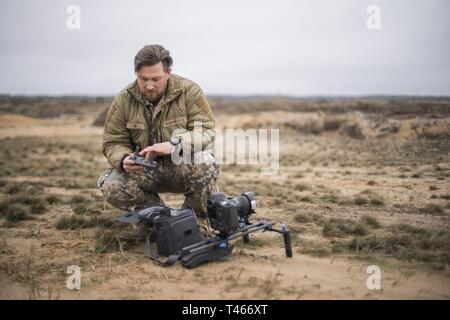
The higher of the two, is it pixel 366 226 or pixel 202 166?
pixel 202 166

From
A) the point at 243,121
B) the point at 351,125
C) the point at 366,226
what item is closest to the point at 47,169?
the point at 366,226

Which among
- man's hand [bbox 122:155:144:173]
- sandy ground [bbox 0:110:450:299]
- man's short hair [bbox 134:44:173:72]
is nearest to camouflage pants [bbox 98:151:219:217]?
man's hand [bbox 122:155:144:173]

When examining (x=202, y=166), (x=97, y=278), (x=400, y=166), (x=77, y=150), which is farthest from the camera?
(x=77, y=150)

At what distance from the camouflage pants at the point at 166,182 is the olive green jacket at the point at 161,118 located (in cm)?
17

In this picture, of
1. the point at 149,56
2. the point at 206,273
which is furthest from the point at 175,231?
the point at 149,56

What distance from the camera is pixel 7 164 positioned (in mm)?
12508

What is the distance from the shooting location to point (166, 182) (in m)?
4.60

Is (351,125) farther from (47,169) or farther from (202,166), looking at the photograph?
(202,166)

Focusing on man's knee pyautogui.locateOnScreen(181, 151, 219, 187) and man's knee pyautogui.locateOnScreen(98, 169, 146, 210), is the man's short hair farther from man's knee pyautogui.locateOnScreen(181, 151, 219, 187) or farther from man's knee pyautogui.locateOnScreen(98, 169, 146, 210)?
man's knee pyautogui.locateOnScreen(98, 169, 146, 210)

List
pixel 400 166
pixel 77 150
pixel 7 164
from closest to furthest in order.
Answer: pixel 400 166 < pixel 7 164 < pixel 77 150

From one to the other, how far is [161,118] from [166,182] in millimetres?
715

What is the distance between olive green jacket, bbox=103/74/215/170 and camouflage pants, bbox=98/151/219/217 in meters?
0.17

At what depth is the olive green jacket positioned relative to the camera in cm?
438
